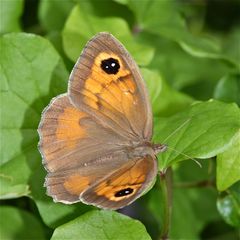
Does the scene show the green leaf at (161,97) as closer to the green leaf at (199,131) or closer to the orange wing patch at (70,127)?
the green leaf at (199,131)

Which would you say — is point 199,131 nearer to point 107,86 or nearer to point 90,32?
point 107,86

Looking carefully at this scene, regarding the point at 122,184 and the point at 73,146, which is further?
the point at 73,146

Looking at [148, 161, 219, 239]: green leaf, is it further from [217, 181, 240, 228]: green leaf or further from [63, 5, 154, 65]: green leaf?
[63, 5, 154, 65]: green leaf

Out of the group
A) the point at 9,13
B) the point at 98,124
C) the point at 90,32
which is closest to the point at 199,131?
the point at 98,124

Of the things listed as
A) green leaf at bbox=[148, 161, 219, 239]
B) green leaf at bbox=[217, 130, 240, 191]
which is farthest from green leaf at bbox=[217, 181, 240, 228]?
green leaf at bbox=[148, 161, 219, 239]

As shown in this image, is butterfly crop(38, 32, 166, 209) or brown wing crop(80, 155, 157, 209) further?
butterfly crop(38, 32, 166, 209)

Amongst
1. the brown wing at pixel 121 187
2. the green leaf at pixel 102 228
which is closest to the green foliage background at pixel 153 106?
the green leaf at pixel 102 228
